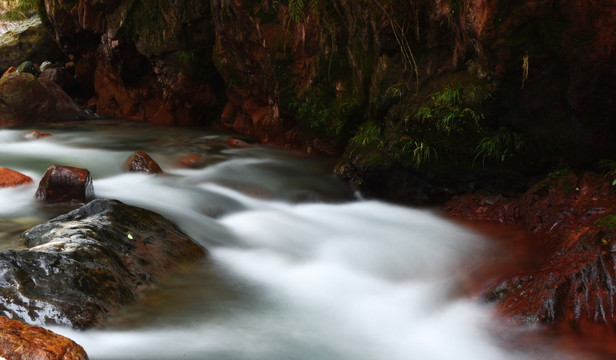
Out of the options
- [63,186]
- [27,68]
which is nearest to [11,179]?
[63,186]

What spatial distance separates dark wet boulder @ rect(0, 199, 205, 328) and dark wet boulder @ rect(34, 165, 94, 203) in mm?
930

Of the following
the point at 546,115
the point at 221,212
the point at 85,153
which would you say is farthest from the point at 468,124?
the point at 85,153

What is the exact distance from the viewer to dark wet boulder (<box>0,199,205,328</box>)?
2.41 m

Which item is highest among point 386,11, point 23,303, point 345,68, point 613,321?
point 386,11

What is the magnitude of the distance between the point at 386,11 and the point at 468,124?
1.44 meters

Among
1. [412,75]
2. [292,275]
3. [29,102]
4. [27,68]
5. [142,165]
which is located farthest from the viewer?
[27,68]

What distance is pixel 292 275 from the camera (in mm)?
3572

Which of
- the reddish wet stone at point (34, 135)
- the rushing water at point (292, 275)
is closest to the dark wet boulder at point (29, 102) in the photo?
the reddish wet stone at point (34, 135)

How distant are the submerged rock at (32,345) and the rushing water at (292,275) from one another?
49 centimetres

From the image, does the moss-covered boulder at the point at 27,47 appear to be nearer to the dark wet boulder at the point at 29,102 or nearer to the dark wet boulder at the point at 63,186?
the dark wet boulder at the point at 29,102

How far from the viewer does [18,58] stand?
14.1 meters

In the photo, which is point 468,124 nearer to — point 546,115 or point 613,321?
point 546,115

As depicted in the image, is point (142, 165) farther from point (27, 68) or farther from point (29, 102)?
point (27, 68)

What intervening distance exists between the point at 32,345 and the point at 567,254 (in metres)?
3.00
